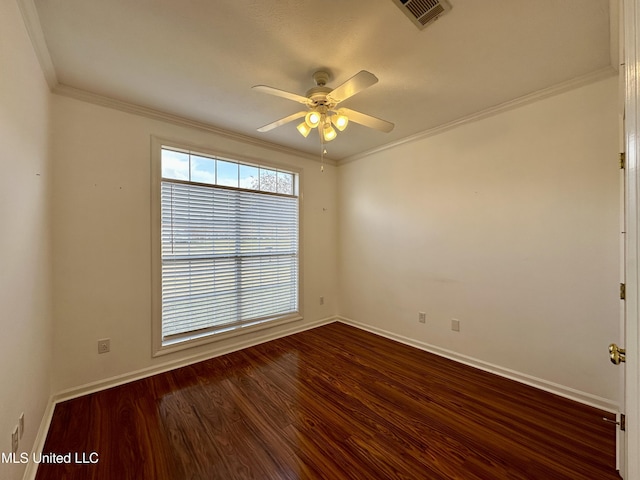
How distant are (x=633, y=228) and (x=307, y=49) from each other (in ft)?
6.11

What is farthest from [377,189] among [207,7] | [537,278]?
[207,7]

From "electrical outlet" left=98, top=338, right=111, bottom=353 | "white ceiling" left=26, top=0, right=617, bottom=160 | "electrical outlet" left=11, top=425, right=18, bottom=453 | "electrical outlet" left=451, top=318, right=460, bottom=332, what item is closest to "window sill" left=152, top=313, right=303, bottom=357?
"electrical outlet" left=98, top=338, right=111, bottom=353

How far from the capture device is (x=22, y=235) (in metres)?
1.45

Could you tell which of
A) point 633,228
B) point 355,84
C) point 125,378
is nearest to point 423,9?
point 355,84

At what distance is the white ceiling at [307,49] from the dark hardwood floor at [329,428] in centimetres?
258

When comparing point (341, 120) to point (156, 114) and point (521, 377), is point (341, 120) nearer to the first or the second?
point (156, 114)

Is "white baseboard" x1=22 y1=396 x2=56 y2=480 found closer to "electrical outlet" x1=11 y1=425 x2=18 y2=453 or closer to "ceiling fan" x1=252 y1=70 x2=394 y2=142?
"electrical outlet" x1=11 y1=425 x2=18 y2=453

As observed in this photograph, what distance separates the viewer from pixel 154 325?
258 cm

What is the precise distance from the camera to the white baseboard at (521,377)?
6.62 feet

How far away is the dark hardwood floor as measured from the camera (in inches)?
59.9

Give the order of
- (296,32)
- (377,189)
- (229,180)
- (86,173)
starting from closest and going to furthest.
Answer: (296,32), (86,173), (229,180), (377,189)

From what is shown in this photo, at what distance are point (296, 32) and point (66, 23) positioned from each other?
1350mm

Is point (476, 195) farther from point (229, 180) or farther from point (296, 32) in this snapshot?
point (229, 180)

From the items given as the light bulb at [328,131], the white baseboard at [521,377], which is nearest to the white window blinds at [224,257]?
the light bulb at [328,131]
